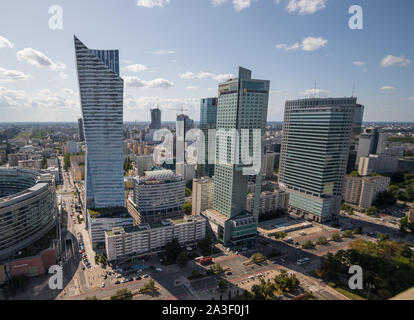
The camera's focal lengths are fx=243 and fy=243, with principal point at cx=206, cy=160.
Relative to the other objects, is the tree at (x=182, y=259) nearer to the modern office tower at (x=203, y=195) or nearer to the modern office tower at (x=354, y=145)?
the modern office tower at (x=203, y=195)

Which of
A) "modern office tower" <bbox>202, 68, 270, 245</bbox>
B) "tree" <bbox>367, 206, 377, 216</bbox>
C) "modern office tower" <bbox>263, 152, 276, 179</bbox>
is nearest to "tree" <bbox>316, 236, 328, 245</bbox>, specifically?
"modern office tower" <bbox>202, 68, 270, 245</bbox>

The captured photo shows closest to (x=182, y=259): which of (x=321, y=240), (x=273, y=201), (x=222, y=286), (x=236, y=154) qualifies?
(x=222, y=286)

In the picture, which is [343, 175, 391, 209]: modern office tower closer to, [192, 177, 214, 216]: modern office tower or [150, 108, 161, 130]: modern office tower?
[192, 177, 214, 216]: modern office tower

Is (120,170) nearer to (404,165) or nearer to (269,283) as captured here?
(269,283)

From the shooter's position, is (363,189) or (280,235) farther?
(363,189)

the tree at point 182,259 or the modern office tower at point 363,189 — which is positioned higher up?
the modern office tower at point 363,189

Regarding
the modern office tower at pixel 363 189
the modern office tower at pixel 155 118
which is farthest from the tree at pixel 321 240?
the modern office tower at pixel 155 118

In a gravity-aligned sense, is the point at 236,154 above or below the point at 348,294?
above

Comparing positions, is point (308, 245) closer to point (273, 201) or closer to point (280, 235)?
point (280, 235)
